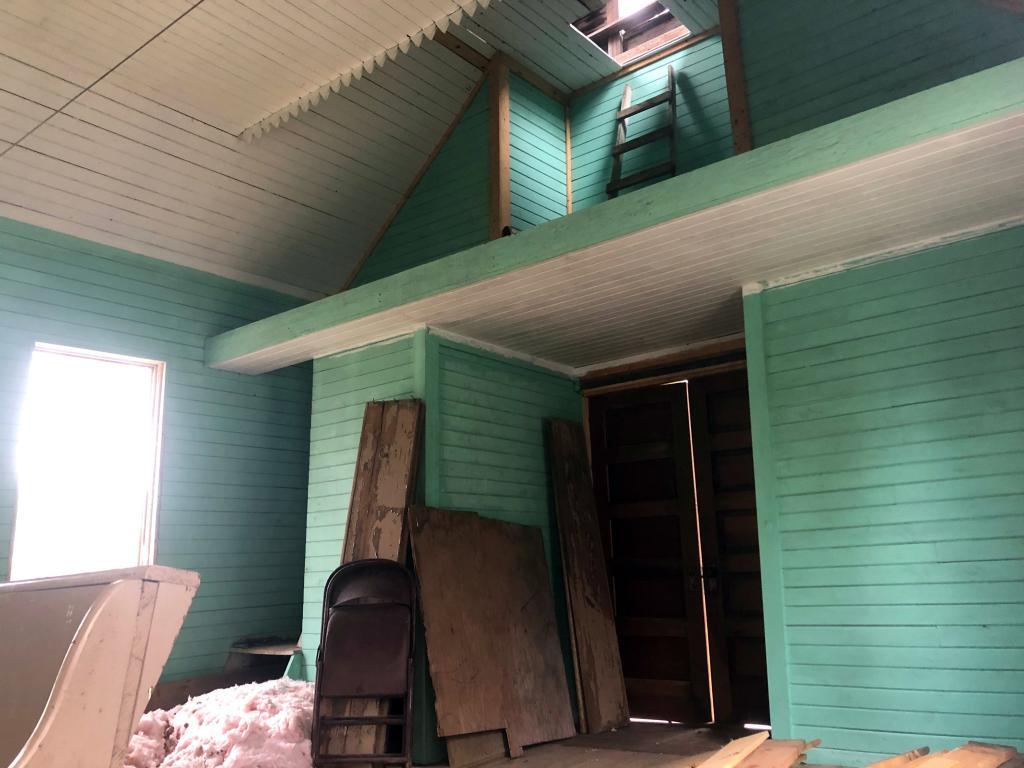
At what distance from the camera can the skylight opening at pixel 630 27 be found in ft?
21.8

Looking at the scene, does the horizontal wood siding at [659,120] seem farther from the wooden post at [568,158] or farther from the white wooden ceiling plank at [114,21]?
the white wooden ceiling plank at [114,21]

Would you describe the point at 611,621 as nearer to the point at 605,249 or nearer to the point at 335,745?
the point at 335,745

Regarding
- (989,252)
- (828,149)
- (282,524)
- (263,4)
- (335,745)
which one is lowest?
(335,745)

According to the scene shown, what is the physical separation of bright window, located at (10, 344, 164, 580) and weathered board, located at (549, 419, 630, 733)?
10.5 ft

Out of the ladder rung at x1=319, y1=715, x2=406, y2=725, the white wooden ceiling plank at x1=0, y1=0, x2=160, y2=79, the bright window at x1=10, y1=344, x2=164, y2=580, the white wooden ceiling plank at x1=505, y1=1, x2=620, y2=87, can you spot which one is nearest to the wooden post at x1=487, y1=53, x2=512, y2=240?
the white wooden ceiling plank at x1=505, y1=1, x2=620, y2=87

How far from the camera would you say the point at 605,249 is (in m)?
4.40

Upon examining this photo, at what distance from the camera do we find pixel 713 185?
3904 mm

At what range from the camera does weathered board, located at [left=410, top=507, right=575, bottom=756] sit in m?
5.04

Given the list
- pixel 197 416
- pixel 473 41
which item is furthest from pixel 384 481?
pixel 473 41

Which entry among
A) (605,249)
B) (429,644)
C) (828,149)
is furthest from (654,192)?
(429,644)

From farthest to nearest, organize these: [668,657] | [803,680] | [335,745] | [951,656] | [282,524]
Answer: [282,524]
[668,657]
[335,745]
[803,680]
[951,656]

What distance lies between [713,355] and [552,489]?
5.45 ft

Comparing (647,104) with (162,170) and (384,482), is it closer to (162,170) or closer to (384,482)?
(384,482)

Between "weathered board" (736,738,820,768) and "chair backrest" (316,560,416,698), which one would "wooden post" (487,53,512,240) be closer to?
"chair backrest" (316,560,416,698)
